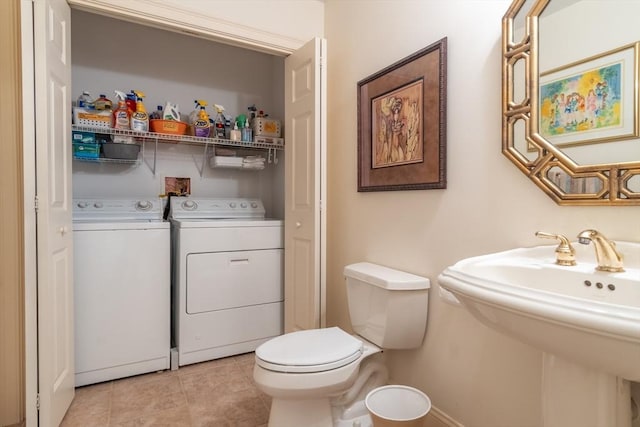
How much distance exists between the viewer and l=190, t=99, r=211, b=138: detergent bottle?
2645mm

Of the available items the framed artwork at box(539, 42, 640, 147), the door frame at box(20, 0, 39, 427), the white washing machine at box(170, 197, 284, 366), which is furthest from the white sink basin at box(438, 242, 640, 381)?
the white washing machine at box(170, 197, 284, 366)

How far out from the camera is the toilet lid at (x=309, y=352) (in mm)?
1319

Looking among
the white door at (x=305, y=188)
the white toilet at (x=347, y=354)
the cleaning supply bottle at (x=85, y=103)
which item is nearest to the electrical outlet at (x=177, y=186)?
the cleaning supply bottle at (x=85, y=103)

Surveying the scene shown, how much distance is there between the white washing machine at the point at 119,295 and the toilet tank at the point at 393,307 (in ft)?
4.27

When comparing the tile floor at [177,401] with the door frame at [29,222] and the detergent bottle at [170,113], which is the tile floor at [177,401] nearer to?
the door frame at [29,222]

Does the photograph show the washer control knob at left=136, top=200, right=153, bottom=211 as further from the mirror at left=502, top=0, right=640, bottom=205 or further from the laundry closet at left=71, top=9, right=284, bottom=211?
the mirror at left=502, top=0, right=640, bottom=205

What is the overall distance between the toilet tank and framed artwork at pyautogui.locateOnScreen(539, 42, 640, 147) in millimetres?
778

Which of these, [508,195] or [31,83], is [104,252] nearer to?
[31,83]

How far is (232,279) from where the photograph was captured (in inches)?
95.0

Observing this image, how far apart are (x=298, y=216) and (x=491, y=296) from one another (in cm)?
159

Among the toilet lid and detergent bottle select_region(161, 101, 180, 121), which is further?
detergent bottle select_region(161, 101, 180, 121)

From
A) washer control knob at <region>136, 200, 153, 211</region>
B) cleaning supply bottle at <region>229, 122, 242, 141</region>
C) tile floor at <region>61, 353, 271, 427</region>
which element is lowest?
tile floor at <region>61, 353, 271, 427</region>

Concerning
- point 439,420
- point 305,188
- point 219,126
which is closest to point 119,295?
point 305,188

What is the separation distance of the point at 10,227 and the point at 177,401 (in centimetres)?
118
